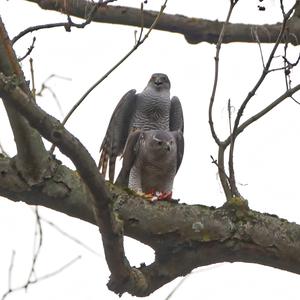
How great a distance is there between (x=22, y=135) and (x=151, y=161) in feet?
12.3

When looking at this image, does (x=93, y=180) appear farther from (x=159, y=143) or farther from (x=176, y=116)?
(x=176, y=116)

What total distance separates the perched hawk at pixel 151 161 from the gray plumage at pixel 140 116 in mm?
195

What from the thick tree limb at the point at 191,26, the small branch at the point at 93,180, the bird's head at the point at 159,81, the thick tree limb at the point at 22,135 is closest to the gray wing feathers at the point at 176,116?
the bird's head at the point at 159,81

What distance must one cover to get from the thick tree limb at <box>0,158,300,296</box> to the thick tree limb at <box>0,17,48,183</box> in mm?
81

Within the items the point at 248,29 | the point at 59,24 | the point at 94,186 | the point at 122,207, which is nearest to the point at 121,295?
the point at 122,207

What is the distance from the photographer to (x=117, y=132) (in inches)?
311

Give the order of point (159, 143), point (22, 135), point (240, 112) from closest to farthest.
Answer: point (22, 135) → point (240, 112) → point (159, 143)

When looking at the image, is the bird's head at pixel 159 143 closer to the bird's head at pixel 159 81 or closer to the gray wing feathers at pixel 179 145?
the gray wing feathers at pixel 179 145

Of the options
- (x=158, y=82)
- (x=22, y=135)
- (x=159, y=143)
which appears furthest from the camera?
(x=158, y=82)

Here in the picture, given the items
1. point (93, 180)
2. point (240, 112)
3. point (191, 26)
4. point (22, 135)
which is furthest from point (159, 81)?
point (93, 180)

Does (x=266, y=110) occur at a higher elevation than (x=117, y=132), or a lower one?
lower

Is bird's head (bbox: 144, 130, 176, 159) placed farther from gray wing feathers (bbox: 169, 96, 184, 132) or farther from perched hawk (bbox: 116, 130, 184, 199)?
gray wing feathers (bbox: 169, 96, 184, 132)

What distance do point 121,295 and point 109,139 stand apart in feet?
12.8

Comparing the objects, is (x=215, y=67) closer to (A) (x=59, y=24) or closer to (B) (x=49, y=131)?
(A) (x=59, y=24)
